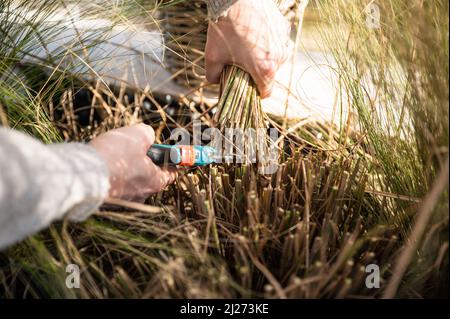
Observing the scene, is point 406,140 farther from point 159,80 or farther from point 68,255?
point 159,80

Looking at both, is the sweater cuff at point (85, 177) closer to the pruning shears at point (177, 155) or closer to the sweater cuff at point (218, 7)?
the pruning shears at point (177, 155)

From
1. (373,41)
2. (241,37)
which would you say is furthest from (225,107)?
(373,41)

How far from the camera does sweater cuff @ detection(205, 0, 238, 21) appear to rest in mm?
783

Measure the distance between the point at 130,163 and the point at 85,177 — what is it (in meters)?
0.12

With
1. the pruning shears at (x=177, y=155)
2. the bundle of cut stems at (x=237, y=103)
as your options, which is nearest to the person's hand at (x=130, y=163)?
the pruning shears at (x=177, y=155)

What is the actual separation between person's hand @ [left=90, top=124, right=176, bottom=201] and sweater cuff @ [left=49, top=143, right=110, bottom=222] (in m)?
0.04

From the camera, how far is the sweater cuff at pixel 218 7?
2.57 ft

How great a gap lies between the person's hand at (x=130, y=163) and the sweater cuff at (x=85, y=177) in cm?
4

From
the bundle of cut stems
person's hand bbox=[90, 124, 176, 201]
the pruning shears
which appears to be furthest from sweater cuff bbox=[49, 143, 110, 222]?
the bundle of cut stems

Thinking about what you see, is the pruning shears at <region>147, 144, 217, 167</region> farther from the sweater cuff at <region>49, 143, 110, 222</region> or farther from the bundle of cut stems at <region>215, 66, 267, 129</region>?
the sweater cuff at <region>49, 143, 110, 222</region>

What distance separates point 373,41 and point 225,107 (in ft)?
0.83

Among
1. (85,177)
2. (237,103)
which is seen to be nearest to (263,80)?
(237,103)

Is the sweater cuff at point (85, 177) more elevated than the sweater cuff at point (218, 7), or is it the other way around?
the sweater cuff at point (218, 7)

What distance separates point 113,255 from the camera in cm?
66
